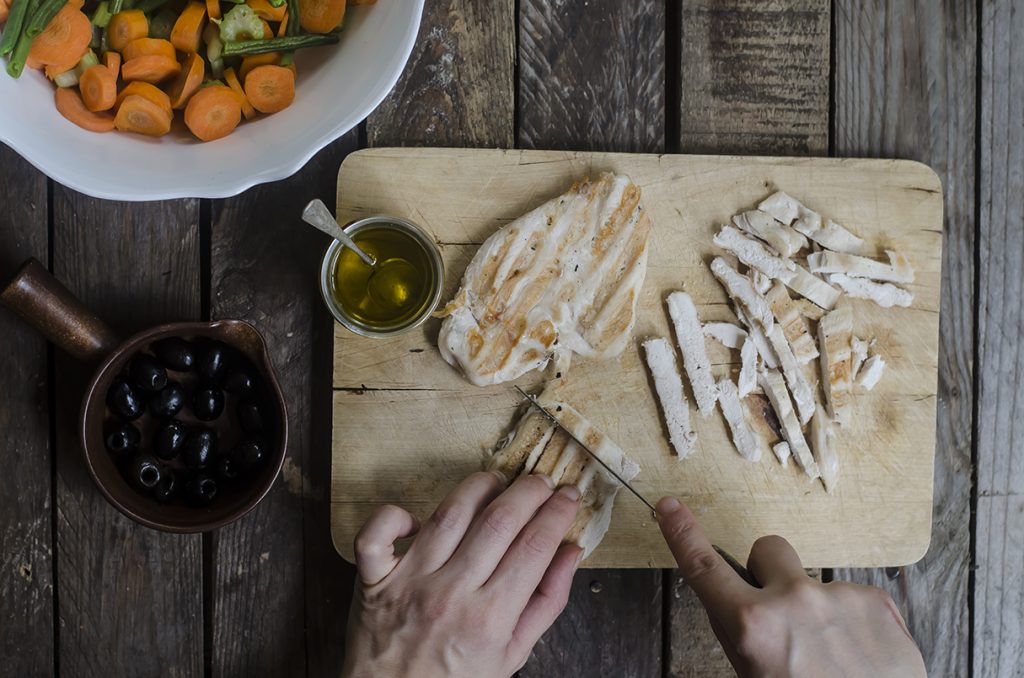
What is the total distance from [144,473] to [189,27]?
2.77 ft

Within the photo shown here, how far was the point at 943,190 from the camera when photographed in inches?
68.3

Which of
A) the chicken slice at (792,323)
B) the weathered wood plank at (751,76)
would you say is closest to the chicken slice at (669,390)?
the chicken slice at (792,323)

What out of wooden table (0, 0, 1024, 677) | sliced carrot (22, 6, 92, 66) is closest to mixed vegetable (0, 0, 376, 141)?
sliced carrot (22, 6, 92, 66)

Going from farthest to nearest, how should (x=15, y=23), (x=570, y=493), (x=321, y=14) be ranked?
1. (x=570, y=493)
2. (x=321, y=14)
3. (x=15, y=23)

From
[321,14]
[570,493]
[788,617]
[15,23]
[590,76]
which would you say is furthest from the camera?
[590,76]

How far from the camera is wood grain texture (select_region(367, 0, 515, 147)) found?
166 centimetres

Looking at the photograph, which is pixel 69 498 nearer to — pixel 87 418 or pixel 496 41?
pixel 87 418

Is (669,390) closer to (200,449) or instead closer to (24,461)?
(200,449)

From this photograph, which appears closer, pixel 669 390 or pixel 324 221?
pixel 324 221

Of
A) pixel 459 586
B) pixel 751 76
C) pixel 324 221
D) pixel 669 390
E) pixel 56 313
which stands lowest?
pixel 459 586

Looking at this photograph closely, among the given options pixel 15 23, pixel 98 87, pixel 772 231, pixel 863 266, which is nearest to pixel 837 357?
pixel 863 266

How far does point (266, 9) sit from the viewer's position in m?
1.33

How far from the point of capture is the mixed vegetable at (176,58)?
4.30ft

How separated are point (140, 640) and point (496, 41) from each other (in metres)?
1.52
